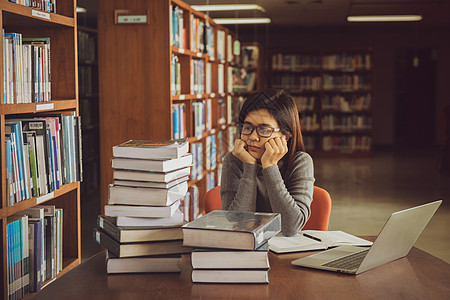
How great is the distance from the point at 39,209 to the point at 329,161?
28.4ft

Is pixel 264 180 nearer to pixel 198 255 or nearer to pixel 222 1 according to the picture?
pixel 198 255

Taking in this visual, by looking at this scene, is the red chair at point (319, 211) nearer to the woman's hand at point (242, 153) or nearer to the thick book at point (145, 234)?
the woman's hand at point (242, 153)

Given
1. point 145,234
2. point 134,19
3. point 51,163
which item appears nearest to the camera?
point 145,234

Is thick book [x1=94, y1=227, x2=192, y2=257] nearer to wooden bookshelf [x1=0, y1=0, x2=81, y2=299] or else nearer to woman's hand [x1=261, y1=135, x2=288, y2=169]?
woman's hand [x1=261, y1=135, x2=288, y2=169]

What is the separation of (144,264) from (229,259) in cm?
26

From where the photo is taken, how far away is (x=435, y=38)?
13.0 m

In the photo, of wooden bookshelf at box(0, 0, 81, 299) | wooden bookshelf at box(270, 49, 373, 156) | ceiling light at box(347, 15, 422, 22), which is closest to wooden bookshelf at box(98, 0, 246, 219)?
wooden bookshelf at box(0, 0, 81, 299)

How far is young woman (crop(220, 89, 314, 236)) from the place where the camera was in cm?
215

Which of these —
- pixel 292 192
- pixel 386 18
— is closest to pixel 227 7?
pixel 386 18

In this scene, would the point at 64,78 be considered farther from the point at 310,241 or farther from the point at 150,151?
the point at 310,241

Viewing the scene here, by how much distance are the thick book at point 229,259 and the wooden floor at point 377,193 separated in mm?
3182

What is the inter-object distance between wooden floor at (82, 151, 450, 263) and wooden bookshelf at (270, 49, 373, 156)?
56 cm

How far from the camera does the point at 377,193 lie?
7293mm

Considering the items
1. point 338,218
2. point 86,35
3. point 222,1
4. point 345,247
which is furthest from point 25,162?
point 222,1
